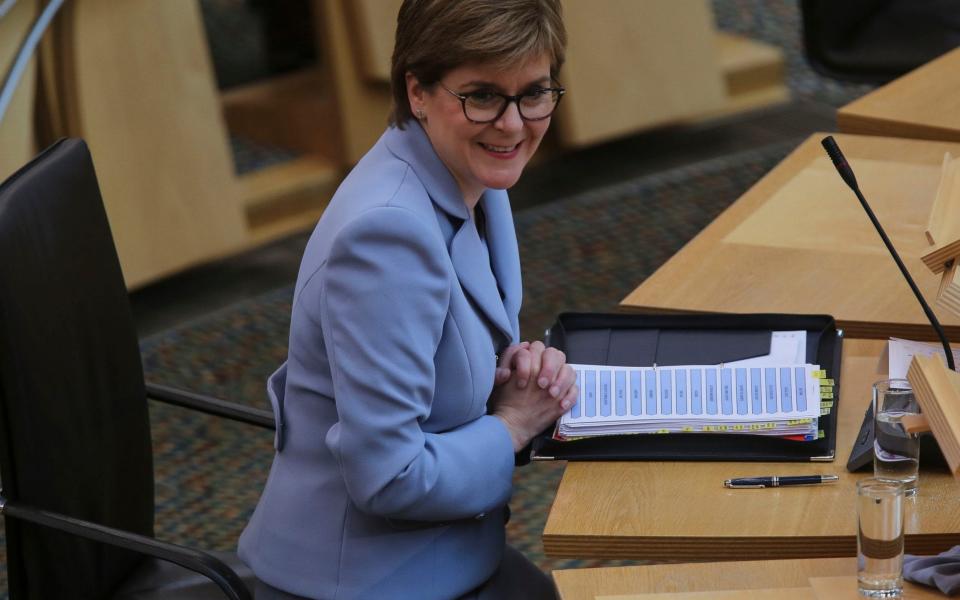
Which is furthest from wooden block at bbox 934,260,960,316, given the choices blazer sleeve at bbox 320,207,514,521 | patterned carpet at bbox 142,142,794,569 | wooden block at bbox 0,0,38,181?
wooden block at bbox 0,0,38,181

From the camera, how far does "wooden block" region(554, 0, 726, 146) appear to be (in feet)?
15.7

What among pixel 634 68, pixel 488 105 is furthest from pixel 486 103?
pixel 634 68

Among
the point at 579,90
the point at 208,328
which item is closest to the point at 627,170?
the point at 579,90

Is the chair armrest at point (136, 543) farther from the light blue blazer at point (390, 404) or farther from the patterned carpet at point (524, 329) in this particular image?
the patterned carpet at point (524, 329)

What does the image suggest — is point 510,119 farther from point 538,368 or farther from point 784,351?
point 784,351

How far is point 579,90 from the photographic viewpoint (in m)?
4.77

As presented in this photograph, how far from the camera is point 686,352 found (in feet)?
6.27

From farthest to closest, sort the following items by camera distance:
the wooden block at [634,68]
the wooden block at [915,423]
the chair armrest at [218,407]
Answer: the wooden block at [634,68]
the chair armrest at [218,407]
the wooden block at [915,423]

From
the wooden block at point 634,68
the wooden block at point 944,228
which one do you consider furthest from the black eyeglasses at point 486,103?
the wooden block at point 634,68

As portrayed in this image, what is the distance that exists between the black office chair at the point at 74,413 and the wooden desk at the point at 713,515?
1.38ft

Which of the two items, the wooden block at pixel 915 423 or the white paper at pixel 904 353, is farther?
the white paper at pixel 904 353

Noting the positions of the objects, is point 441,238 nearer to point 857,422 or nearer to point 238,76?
point 857,422

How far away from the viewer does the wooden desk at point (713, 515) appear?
157cm

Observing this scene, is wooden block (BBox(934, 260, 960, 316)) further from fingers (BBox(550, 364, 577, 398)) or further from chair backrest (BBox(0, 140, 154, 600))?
chair backrest (BBox(0, 140, 154, 600))
